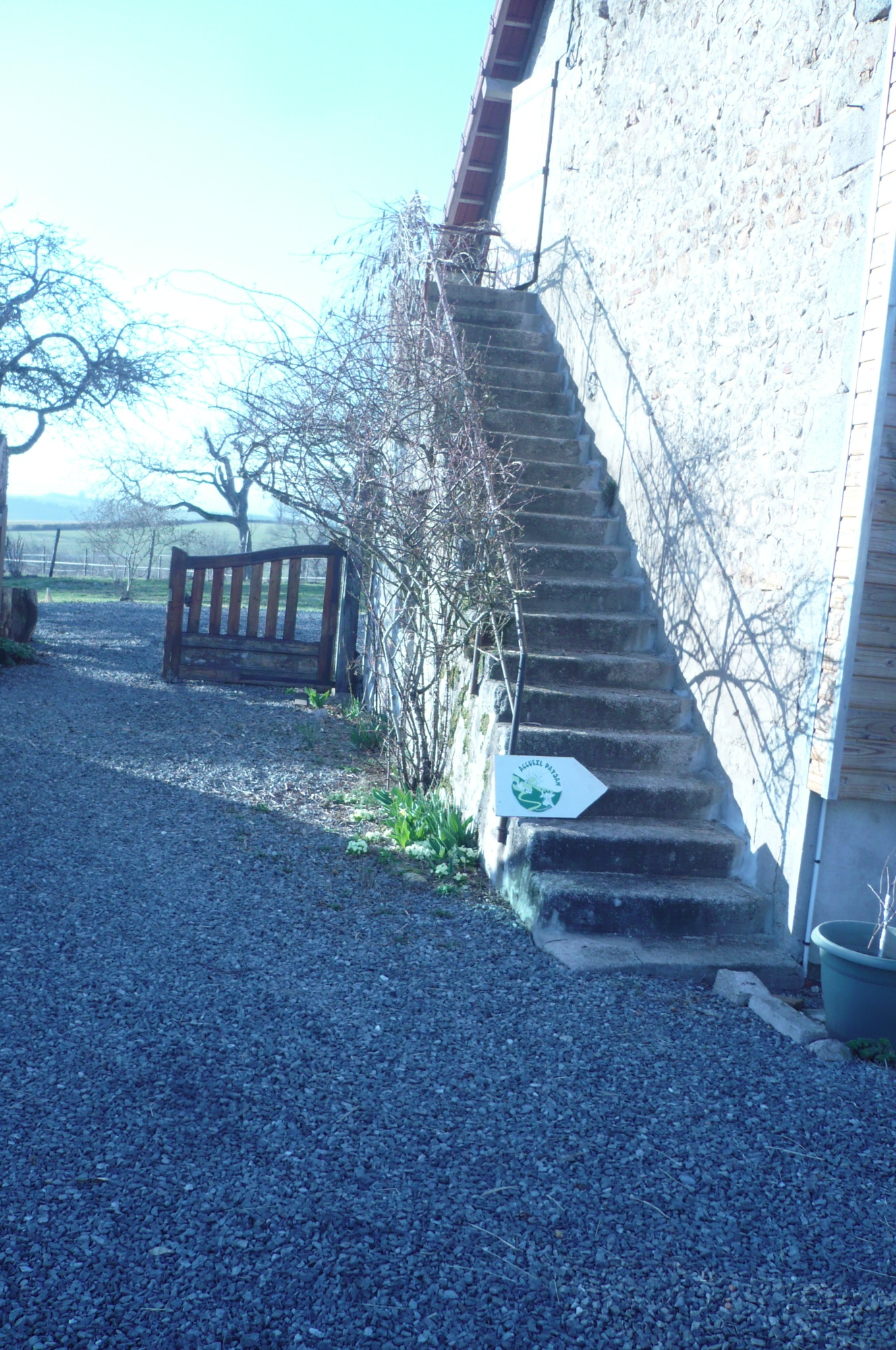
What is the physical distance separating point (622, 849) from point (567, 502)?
2.87 metres

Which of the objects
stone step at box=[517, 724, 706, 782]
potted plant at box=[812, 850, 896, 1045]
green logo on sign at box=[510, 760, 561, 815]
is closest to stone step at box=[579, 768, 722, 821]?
stone step at box=[517, 724, 706, 782]

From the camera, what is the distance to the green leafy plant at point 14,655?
Answer: 9.59m

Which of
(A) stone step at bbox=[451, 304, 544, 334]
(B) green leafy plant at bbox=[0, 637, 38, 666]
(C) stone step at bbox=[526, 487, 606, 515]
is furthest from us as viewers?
(B) green leafy plant at bbox=[0, 637, 38, 666]

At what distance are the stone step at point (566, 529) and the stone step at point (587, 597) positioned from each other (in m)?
0.42

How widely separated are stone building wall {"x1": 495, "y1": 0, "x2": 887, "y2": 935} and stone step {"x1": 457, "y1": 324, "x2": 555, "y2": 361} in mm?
1012

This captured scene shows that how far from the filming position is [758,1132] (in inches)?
110

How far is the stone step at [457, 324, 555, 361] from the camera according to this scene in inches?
312

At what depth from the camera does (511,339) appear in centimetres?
808

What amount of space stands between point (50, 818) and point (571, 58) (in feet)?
23.9

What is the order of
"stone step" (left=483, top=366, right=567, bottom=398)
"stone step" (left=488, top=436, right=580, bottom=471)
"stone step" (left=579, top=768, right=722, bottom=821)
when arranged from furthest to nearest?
1. "stone step" (left=483, top=366, right=567, bottom=398)
2. "stone step" (left=488, top=436, right=580, bottom=471)
3. "stone step" (left=579, top=768, right=722, bottom=821)

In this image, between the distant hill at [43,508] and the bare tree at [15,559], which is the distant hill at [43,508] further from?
the bare tree at [15,559]

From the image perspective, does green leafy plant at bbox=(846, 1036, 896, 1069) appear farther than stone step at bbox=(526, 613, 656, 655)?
No

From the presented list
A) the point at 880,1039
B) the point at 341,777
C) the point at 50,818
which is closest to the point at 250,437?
the point at 341,777

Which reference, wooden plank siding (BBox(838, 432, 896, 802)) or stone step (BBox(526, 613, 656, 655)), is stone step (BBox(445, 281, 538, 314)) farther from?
wooden plank siding (BBox(838, 432, 896, 802))
